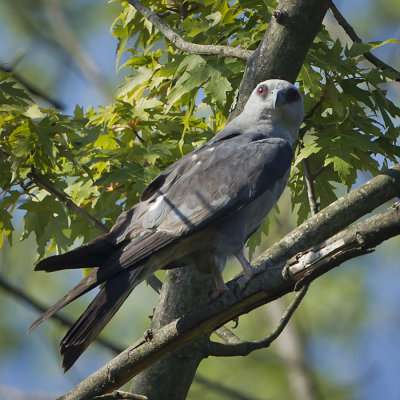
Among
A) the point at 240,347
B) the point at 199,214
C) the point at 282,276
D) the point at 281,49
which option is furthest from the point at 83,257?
the point at 281,49

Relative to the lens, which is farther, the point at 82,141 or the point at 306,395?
the point at 306,395

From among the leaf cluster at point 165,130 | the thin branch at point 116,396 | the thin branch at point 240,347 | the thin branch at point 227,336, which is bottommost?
the thin branch at point 116,396

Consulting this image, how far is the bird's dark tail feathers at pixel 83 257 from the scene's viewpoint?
339 cm

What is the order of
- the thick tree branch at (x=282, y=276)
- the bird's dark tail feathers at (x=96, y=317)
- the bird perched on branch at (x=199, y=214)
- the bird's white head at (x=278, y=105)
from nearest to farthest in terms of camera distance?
1. the thick tree branch at (x=282, y=276)
2. the bird's dark tail feathers at (x=96, y=317)
3. the bird perched on branch at (x=199, y=214)
4. the bird's white head at (x=278, y=105)

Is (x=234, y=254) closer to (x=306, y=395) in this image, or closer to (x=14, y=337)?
(x=306, y=395)

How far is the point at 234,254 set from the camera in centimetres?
399

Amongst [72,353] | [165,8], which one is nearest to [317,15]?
[165,8]

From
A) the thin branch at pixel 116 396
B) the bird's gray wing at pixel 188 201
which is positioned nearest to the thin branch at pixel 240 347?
the thin branch at pixel 116 396

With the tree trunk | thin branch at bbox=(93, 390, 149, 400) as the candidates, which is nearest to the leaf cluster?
the tree trunk

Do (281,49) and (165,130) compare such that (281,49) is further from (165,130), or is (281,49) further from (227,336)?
(227,336)

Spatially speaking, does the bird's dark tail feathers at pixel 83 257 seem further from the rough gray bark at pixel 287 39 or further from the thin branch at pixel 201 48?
the rough gray bark at pixel 287 39

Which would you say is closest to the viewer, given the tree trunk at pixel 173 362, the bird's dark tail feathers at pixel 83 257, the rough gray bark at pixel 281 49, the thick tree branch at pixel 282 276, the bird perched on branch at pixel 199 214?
the thick tree branch at pixel 282 276

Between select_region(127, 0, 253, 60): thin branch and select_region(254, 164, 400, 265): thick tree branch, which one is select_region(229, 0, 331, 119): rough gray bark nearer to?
select_region(127, 0, 253, 60): thin branch

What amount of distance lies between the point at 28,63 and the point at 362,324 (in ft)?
30.7
